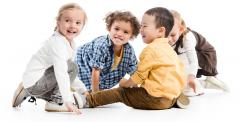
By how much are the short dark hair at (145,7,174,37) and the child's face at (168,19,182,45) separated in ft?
1.12

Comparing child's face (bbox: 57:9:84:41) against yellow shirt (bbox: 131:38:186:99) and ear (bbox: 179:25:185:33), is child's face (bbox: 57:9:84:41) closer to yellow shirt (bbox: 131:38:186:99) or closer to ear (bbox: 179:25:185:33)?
yellow shirt (bbox: 131:38:186:99)

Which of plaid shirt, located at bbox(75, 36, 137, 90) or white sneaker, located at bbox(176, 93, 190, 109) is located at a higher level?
plaid shirt, located at bbox(75, 36, 137, 90)

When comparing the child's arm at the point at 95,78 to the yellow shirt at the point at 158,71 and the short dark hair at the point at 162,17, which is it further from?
the short dark hair at the point at 162,17

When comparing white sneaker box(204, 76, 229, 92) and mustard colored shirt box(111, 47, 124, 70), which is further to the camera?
white sneaker box(204, 76, 229, 92)

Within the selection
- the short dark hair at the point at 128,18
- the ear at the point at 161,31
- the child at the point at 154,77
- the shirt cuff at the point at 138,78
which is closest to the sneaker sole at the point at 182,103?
the child at the point at 154,77

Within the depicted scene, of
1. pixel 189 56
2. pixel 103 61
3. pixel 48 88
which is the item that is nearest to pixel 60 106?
pixel 48 88

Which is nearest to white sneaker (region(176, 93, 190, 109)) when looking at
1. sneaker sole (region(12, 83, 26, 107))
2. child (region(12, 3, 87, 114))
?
child (region(12, 3, 87, 114))

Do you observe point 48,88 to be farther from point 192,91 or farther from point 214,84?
point 214,84

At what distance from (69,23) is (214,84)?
1.43 meters

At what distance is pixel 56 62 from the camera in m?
3.51

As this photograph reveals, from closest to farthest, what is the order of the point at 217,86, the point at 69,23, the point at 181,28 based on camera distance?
1. the point at 69,23
2. the point at 181,28
3. the point at 217,86

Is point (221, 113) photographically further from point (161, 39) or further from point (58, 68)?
point (58, 68)

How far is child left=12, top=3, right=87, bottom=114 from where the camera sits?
3.54 meters

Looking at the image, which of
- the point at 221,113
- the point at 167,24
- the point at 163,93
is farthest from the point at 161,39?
the point at 221,113
